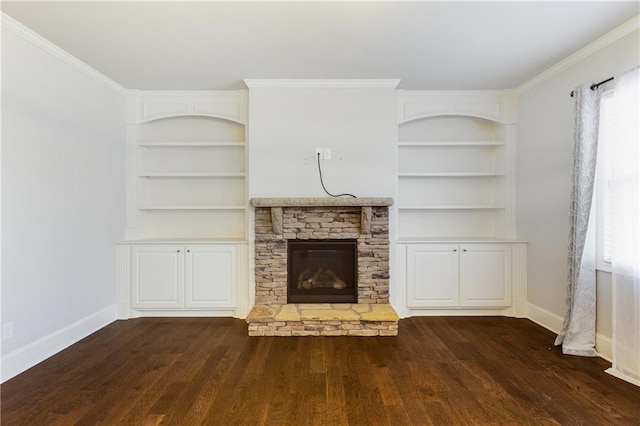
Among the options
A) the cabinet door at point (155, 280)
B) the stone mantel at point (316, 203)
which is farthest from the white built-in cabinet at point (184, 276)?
the stone mantel at point (316, 203)

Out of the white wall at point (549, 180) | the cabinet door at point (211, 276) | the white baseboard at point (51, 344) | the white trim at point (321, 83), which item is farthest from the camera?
the cabinet door at point (211, 276)

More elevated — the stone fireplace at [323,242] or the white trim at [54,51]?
the white trim at [54,51]

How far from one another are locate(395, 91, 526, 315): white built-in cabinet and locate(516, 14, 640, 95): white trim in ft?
1.29

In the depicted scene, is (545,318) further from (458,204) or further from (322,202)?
(322,202)

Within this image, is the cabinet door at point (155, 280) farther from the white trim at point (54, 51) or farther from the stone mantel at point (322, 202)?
the white trim at point (54, 51)

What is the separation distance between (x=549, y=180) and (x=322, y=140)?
89.5 inches

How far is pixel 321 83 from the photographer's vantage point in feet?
11.4

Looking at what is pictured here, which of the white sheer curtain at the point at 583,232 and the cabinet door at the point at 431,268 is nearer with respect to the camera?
the white sheer curtain at the point at 583,232

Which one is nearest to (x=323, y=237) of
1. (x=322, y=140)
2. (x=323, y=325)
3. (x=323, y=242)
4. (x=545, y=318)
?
(x=323, y=242)

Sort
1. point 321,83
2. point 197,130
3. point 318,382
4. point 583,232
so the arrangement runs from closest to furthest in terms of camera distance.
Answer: point 318,382
point 583,232
point 321,83
point 197,130

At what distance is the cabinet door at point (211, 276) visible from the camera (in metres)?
3.55

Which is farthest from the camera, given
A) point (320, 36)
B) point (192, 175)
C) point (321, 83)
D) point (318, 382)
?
point (192, 175)

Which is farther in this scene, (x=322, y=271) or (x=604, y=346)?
(x=322, y=271)

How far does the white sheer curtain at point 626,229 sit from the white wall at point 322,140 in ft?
5.91
